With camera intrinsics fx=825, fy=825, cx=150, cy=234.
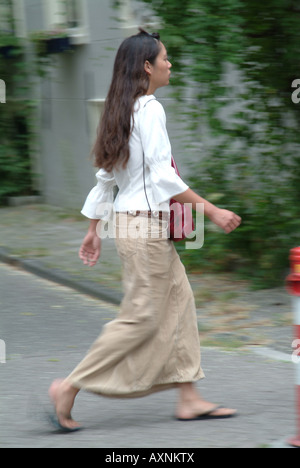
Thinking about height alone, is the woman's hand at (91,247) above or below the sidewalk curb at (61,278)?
above

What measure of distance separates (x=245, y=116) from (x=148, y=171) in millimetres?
3602

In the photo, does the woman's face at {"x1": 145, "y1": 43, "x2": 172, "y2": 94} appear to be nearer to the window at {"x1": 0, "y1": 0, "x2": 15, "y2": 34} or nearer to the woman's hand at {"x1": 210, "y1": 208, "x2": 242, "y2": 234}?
the woman's hand at {"x1": 210, "y1": 208, "x2": 242, "y2": 234}

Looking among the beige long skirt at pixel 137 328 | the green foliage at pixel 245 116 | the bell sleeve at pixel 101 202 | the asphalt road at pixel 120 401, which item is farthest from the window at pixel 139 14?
the beige long skirt at pixel 137 328

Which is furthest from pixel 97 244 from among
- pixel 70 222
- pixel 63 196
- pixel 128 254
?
pixel 63 196

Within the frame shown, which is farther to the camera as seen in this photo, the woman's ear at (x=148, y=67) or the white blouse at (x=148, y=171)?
the woman's ear at (x=148, y=67)

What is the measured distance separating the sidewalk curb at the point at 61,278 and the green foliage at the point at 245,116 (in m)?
0.87

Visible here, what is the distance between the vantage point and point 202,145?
7734 mm

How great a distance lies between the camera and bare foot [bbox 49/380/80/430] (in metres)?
4.06

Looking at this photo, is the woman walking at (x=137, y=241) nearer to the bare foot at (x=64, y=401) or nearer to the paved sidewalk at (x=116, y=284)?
the bare foot at (x=64, y=401)

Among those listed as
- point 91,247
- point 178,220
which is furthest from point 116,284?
point 178,220

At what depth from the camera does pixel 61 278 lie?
327 inches

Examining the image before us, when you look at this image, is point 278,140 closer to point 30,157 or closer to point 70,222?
point 70,222

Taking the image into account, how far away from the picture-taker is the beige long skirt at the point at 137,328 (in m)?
3.97

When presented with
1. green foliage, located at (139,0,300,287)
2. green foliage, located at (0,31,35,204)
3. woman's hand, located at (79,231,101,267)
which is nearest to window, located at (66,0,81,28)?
green foliage, located at (0,31,35,204)
